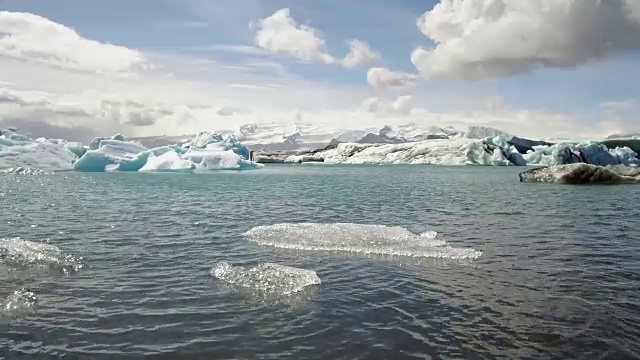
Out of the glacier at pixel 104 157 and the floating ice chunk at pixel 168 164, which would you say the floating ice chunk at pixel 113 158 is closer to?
the glacier at pixel 104 157

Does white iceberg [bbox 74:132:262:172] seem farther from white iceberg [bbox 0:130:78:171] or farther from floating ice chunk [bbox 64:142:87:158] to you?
white iceberg [bbox 0:130:78:171]

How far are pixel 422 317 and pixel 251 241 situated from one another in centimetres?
784

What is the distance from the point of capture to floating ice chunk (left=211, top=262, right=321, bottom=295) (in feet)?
30.5

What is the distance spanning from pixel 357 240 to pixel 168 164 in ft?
189

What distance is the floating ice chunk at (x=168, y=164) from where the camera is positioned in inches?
2643

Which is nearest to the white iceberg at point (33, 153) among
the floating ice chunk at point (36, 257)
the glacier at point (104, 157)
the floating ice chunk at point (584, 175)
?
the glacier at point (104, 157)

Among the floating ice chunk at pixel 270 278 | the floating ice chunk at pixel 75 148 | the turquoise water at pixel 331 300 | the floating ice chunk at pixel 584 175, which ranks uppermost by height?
the floating ice chunk at pixel 75 148

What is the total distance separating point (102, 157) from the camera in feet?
217

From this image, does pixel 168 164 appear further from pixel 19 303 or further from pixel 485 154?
pixel 485 154

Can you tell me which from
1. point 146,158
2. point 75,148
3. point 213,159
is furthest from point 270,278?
point 75,148

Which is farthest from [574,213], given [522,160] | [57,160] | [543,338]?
[522,160]

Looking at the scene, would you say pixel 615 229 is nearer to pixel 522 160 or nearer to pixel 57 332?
pixel 57 332

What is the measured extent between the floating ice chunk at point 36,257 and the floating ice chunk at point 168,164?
55392 millimetres

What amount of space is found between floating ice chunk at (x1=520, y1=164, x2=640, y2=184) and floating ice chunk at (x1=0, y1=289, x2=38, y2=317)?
45892 millimetres
